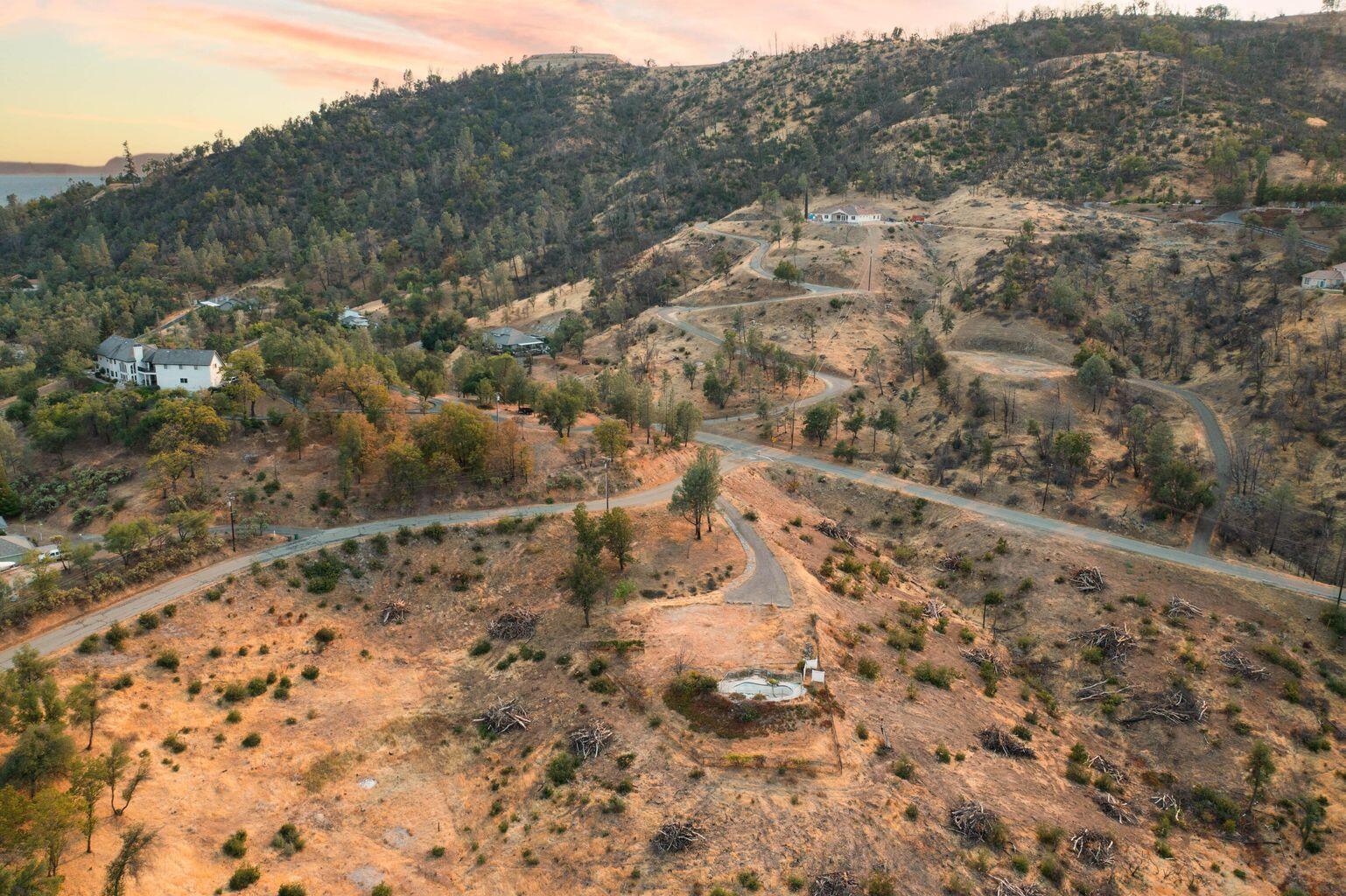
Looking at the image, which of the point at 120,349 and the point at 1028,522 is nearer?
the point at 1028,522

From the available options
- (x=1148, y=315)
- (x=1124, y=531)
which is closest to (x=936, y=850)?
(x=1124, y=531)

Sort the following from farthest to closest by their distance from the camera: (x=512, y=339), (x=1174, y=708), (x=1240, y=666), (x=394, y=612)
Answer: (x=512, y=339) → (x=394, y=612) → (x=1240, y=666) → (x=1174, y=708)

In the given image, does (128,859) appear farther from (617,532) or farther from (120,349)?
(120,349)

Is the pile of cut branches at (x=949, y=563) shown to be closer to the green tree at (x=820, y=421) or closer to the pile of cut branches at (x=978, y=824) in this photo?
the green tree at (x=820, y=421)

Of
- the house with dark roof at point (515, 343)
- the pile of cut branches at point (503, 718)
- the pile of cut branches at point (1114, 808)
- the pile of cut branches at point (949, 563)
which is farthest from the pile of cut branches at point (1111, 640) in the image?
the house with dark roof at point (515, 343)

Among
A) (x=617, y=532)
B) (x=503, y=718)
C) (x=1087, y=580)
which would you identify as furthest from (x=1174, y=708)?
(x=503, y=718)

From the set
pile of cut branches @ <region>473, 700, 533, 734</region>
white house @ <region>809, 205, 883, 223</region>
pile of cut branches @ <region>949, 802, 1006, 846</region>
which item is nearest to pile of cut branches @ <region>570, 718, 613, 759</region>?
pile of cut branches @ <region>473, 700, 533, 734</region>
